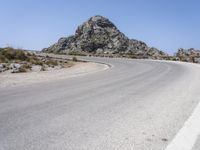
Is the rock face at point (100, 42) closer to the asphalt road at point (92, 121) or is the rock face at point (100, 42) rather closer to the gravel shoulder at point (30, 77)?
the gravel shoulder at point (30, 77)

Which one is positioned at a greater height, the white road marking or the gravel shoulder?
the white road marking

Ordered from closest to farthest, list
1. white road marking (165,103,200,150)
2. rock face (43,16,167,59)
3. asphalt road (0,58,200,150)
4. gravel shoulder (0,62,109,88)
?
white road marking (165,103,200,150) < asphalt road (0,58,200,150) < gravel shoulder (0,62,109,88) < rock face (43,16,167,59)

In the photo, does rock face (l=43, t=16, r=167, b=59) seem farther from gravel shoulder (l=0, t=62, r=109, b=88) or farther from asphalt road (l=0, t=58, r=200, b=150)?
asphalt road (l=0, t=58, r=200, b=150)

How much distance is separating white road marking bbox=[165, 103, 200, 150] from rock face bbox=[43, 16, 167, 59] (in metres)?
96.6

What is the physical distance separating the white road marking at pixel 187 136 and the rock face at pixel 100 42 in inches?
3804

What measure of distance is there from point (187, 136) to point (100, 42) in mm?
105189

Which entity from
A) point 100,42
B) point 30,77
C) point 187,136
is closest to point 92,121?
point 187,136

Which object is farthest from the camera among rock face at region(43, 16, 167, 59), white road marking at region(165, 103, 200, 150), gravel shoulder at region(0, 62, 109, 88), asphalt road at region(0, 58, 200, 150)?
rock face at region(43, 16, 167, 59)

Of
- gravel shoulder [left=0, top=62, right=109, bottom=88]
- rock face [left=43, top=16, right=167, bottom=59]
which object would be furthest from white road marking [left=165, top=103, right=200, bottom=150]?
rock face [left=43, top=16, right=167, bottom=59]

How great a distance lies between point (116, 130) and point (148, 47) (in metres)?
107

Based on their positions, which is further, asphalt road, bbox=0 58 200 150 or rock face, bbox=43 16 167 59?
rock face, bbox=43 16 167 59

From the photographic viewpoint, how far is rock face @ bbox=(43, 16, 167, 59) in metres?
108

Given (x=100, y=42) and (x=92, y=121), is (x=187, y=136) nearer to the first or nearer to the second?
(x=92, y=121)

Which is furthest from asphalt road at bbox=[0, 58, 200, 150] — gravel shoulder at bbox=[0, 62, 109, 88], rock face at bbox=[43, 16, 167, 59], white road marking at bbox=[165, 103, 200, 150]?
rock face at bbox=[43, 16, 167, 59]
